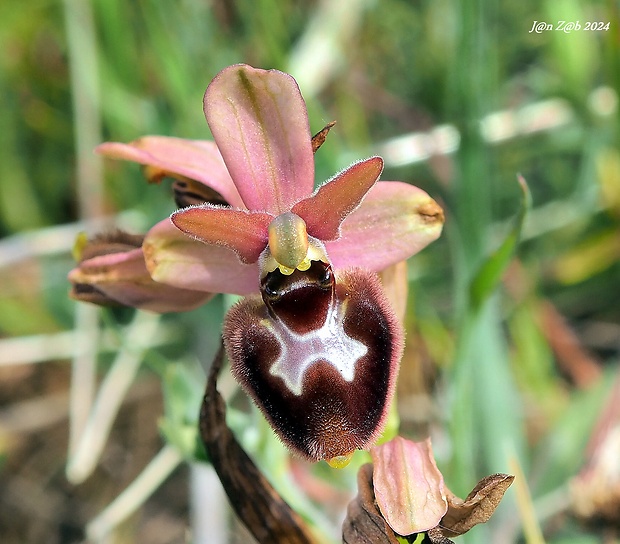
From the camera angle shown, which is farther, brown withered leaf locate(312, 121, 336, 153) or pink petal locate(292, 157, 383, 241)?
brown withered leaf locate(312, 121, 336, 153)

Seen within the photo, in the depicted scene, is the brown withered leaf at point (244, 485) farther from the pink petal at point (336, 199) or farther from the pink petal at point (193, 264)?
the pink petal at point (336, 199)

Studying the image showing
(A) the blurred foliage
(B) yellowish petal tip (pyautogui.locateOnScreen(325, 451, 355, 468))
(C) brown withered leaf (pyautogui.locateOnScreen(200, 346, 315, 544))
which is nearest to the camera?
(B) yellowish petal tip (pyautogui.locateOnScreen(325, 451, 355, 468))

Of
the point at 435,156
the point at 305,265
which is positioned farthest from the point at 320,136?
the point at 435,156

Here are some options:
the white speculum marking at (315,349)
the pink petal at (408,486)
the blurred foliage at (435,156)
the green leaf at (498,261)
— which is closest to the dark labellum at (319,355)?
the white speculum marking at (315,349)

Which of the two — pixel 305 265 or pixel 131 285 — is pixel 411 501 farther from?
pixel 131 285

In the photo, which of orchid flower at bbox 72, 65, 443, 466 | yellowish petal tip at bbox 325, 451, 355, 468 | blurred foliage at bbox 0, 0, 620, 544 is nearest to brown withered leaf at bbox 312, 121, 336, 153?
orchid flower at bbox 72, 65, 443, 466

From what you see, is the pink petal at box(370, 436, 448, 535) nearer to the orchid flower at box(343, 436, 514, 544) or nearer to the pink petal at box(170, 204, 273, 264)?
the orchid flower at box(343, 436, 514, 544)

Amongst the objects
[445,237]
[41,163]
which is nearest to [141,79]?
[41,163]
